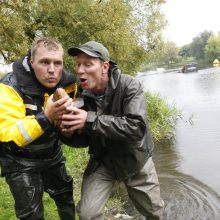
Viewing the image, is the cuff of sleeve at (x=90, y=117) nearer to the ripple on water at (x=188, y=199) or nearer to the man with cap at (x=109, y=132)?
the man with cap at (x=109, y=132)

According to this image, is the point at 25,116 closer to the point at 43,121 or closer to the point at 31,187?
the point at 43,121

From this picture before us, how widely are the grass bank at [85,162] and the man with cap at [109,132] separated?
57.8 inches

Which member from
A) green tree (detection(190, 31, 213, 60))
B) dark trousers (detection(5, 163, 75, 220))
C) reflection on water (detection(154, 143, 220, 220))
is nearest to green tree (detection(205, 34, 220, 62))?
green tree (detection(190, 31, 213, 60))

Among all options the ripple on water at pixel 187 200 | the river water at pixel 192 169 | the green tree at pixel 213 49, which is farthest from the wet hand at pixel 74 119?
the green tree at pixel 213 49

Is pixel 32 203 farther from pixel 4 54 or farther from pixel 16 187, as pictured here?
pixel 4 54

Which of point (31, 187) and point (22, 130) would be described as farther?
point (31, 187)

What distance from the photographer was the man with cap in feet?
11.2

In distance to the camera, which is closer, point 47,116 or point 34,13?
point 47,116

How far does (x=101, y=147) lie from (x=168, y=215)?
2.76 metres

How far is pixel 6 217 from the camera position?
5016mm

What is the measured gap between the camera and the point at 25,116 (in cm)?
337

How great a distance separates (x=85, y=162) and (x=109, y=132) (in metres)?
5.12

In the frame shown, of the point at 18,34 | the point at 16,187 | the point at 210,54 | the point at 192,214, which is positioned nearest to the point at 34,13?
the point at 18,34

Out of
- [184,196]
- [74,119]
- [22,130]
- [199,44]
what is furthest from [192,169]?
[199,44]
